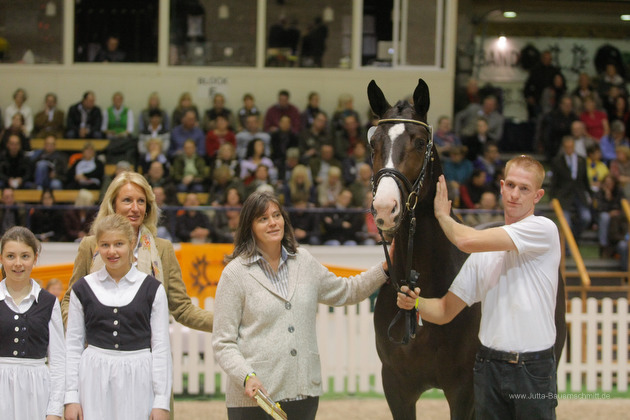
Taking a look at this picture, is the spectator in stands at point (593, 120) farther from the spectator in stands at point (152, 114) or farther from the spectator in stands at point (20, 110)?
the spectator in stands at point (20, 110)

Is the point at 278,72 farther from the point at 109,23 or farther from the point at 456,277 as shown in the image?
the point at 456,277

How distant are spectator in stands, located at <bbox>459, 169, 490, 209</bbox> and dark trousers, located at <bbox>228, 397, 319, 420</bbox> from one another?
7844 millimetres

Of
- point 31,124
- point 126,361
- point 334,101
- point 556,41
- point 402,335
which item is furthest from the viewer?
point 556,41

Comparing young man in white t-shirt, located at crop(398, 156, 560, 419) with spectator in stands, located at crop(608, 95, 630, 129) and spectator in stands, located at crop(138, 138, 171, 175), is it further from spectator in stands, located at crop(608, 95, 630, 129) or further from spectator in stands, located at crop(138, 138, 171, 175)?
spectator in stands, located at crop(608, 95, 630, 129)

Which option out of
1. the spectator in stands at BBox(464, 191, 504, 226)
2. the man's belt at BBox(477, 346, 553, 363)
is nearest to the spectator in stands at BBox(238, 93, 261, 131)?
the spectator in stands at BBox(464, 191, 504, 226)

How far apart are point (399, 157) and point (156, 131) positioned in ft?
32.7

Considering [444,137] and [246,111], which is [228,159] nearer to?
[246,111]

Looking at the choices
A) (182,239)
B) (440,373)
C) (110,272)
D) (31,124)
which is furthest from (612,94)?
(110,272)

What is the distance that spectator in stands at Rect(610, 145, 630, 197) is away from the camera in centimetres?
1214

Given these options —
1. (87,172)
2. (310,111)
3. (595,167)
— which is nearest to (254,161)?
(310,111)

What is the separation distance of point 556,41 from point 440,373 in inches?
557

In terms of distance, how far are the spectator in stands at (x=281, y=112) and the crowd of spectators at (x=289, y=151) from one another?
0.02 metres

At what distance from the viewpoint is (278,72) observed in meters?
14.6

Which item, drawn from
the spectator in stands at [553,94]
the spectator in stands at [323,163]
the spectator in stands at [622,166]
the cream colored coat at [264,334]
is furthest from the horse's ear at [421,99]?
the spectator in stands at [553,94]
